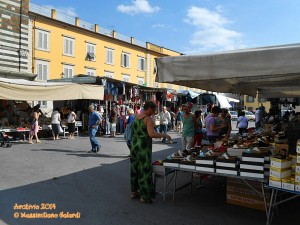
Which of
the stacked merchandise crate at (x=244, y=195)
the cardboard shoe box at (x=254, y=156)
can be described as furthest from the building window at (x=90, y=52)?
the cardboard shoe box at (x=254, y=156)

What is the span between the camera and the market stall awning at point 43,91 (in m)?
11.6

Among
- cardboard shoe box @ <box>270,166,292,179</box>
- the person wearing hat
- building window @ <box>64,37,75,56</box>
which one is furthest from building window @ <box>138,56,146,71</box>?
cardboard shoe box @ <box>270,166,292,179</box>

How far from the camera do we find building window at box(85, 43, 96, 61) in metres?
30.7

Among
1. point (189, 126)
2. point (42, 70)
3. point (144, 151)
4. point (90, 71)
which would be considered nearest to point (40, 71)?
point (42, 70)

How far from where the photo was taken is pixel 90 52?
31.0m

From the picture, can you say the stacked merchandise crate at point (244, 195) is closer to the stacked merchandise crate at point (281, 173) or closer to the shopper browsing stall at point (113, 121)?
the stacked merchandise crate at point (281, 173)

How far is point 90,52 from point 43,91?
19.0 metres

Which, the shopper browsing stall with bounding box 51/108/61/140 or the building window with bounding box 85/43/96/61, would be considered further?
the building window with bounding box 85/43/96/61

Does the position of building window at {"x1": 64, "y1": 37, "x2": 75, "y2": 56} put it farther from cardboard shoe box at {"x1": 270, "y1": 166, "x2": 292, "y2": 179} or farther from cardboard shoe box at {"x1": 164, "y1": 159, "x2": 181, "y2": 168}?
cardboard shoe box at {"x1": 270, "y1": 166, "x2": 292, "y2": 179}

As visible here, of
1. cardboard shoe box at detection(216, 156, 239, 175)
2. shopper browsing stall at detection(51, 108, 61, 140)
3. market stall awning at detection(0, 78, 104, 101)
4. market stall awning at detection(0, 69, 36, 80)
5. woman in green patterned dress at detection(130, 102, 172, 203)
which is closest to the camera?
cardboard shoe box at detection(216, 156, 239, 175)

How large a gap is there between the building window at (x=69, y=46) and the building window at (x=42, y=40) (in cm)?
211

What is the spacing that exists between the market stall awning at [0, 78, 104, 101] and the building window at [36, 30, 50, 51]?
43.9 ft

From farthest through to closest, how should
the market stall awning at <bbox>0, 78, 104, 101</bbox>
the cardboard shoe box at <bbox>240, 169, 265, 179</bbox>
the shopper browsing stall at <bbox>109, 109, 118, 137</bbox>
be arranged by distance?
the shopper browsing stall at <bbox>109, 109, 118, 137</bbox>, the market stall awning at <bbox>0, 78, 104, 101</bbox>, the cardboard shoe box at <bbox>240, 169, 265, 179</bbox>

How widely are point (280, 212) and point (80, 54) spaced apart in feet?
91.4
